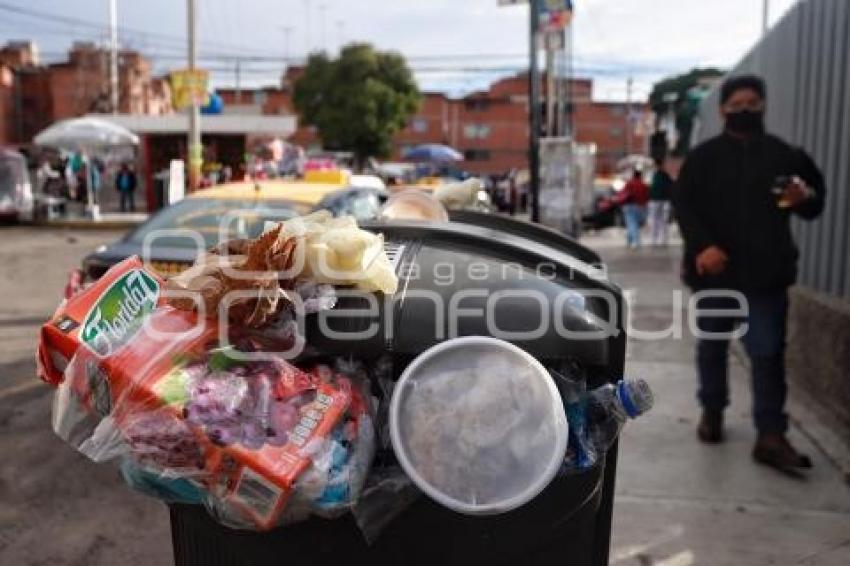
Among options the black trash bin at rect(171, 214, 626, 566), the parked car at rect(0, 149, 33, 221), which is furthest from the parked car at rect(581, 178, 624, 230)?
the black trash bin at rect(171, 214, 626, 566)

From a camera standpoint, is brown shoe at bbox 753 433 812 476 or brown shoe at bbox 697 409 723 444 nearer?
brown shoe at bbox 753 433 812 476

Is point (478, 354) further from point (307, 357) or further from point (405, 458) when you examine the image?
point (307, 357)

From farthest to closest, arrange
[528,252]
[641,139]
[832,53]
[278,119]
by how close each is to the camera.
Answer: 1. [641,139]
2. [278,119]
3. [832,53]
4. [528,252]

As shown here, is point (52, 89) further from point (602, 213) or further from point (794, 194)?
point (794, 194)

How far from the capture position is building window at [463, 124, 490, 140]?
69.2m

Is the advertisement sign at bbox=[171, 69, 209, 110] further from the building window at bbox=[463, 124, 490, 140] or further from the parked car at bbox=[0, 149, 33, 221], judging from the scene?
the building window at bbox=[463, 124, 490, 140]

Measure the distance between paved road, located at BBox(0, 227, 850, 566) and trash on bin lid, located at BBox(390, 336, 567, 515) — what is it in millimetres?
1862

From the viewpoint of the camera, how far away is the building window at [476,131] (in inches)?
2724

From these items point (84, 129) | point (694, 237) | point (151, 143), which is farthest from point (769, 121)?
point (151, 143)

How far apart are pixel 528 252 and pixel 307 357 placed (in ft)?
3.00

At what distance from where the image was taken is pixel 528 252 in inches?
104

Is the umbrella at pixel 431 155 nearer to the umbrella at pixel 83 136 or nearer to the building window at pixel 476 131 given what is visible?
the umbrella at pixel 83 136

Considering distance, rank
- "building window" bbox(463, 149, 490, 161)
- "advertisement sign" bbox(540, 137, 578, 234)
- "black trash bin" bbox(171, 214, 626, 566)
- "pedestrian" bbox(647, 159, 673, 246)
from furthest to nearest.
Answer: "building window" bbox(463, 149, 490, 161)
"pedestrian" bbox(647, 159, 673, 246)
"advertisement sign" bbox(540, 137, 578, 234)
"black trash bin" bbox(171, 214, 626, 566)

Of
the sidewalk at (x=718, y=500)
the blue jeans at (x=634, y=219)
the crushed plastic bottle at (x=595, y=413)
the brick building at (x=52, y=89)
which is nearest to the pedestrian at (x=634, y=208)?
the blue jeans at (x=634, y=219)
